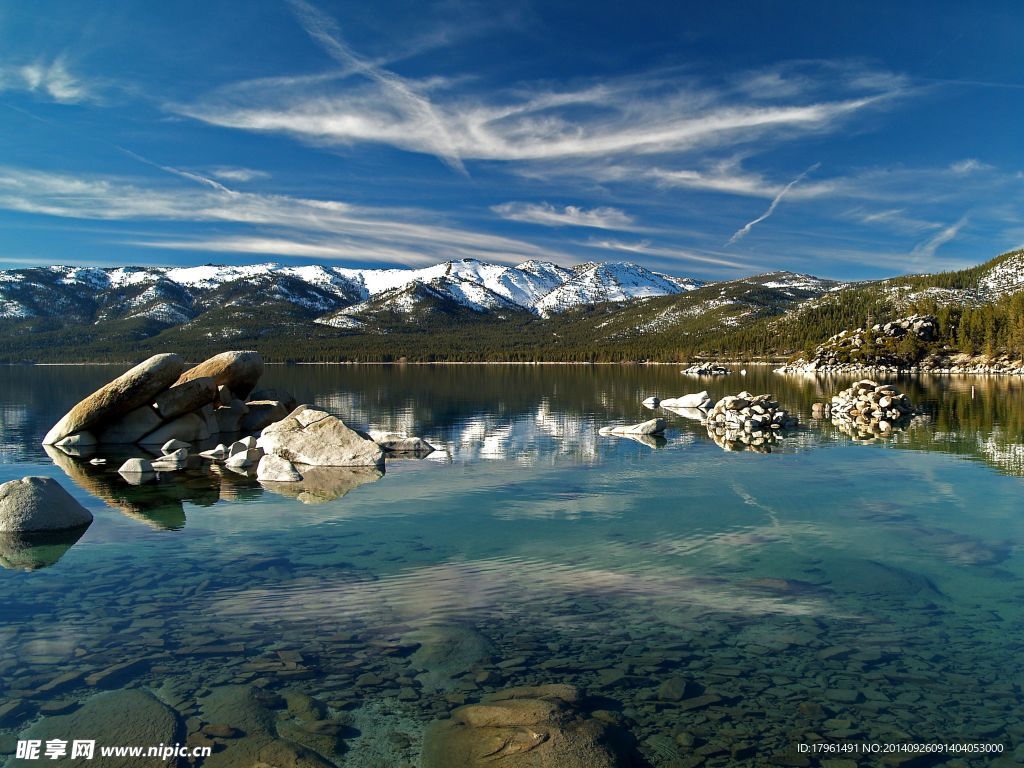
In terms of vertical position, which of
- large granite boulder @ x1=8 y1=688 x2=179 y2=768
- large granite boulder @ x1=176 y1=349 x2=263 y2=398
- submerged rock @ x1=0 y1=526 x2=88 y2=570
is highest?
large granite boulder @ x1=176 y1=349 x2=263 y2=398

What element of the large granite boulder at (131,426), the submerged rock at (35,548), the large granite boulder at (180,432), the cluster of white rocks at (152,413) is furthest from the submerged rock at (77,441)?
the submerged rock at (35,548)

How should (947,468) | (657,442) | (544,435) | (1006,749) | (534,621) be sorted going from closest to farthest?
(1006,749) < (534,621) < (947,468) < (657,442) < (544,435)

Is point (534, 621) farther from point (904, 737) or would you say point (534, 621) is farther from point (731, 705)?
point (904, 737)

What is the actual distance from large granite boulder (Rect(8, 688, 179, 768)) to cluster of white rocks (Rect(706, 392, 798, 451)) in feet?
114

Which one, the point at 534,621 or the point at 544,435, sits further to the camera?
the point at 544,435

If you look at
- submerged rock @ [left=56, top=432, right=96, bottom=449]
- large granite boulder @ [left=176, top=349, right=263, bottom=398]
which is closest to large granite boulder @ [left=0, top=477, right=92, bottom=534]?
submerged rock @ [left=56, top=432, right=96, bottom=449]

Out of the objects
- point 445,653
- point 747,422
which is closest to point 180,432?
point 445,653

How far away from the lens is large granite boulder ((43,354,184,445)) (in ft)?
130

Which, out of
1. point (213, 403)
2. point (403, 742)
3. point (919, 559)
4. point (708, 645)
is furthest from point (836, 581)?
point (213, 403)

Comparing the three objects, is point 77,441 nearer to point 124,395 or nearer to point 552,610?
point 124,395

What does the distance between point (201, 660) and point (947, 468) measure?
31648mm

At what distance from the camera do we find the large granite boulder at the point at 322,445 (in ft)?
107

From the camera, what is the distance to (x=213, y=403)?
157 feet

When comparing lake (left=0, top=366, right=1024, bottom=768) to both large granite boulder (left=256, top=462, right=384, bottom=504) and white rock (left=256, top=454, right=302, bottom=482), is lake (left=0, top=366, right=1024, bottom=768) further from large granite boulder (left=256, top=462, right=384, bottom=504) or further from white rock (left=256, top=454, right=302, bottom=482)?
white rock (left=256, top=454, right=302, bottom=482)
